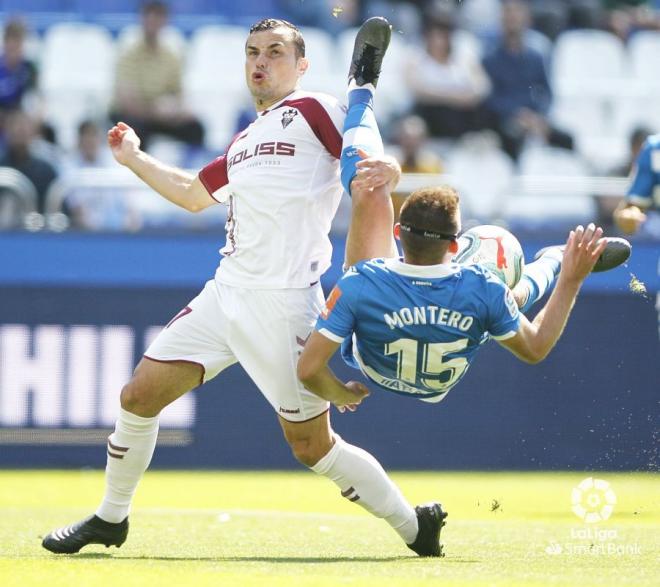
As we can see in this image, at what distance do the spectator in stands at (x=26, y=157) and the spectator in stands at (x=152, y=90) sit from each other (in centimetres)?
105

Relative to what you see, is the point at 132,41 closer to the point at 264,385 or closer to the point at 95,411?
the point at 95,411

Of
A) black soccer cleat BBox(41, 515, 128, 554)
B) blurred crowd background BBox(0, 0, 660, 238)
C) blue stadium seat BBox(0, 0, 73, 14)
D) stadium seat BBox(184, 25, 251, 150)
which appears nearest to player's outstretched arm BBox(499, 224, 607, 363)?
black soccer cleat BBox(41, 515, 128, 554)

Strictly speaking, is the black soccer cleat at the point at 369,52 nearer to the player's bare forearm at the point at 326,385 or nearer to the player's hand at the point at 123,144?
the player's hand at the point at 123,144

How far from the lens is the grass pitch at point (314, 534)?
5473 millimetres

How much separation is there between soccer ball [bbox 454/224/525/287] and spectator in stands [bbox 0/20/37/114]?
7367 mm

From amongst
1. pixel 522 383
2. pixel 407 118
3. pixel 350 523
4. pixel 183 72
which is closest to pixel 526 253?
pixel 522 383

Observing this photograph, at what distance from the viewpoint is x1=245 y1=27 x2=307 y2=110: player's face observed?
6324 millimetres

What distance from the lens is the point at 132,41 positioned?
43.3 feet

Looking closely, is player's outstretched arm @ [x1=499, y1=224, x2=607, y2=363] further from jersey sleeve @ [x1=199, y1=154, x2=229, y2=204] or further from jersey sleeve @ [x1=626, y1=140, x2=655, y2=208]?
jersey sleeve @ [x1=626, y1=140, x2=655, y2=208]

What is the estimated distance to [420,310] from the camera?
18.5ft

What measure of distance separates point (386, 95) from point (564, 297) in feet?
25.3

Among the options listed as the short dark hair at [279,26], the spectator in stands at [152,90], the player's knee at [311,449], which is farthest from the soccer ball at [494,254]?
the spectator in stands at [152,90]

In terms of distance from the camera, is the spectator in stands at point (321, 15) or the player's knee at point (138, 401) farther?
the spectator in stands at point (321, 15)

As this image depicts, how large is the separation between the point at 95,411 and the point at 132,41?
417 cm
